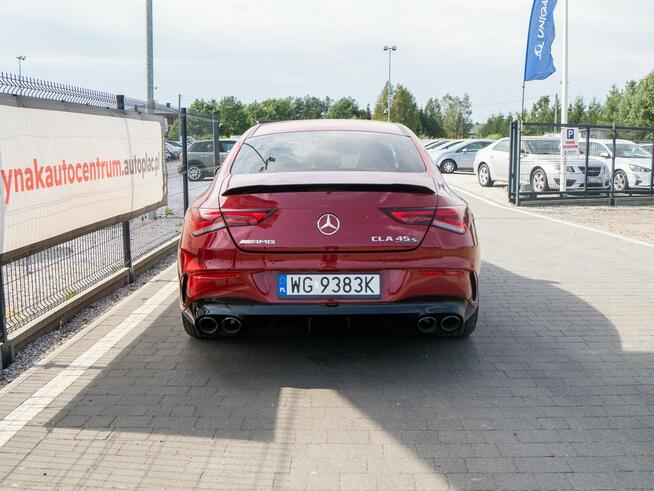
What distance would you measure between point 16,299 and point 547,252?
23.0 feet

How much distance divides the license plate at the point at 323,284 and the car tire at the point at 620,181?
17.4 m

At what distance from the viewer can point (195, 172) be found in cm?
1399

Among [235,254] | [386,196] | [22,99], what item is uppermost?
[22,99]

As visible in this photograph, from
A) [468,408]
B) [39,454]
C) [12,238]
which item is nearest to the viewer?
[39,454]

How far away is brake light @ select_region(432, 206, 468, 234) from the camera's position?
15.1 ft

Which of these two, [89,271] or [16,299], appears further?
[89,271]

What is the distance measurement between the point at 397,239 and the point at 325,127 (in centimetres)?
166

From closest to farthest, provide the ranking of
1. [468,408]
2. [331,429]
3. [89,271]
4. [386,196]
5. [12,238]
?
[331,429] → [468,408] → [386,196] → [12,238] → [89,271]

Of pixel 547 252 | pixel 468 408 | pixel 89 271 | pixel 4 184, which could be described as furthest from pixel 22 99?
pixel 547 252

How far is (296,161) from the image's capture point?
5203 millimetres

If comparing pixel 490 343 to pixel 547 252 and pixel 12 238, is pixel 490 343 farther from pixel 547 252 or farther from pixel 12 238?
pixel 547 252

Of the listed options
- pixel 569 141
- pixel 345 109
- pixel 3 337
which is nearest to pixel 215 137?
pixel 569 141

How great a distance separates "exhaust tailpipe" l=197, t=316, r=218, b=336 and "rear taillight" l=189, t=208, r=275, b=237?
1.70 feet

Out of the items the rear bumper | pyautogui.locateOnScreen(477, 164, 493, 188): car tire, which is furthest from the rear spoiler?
pyautogui.locateOnScreen(477, 164, 493, 188): car tire
